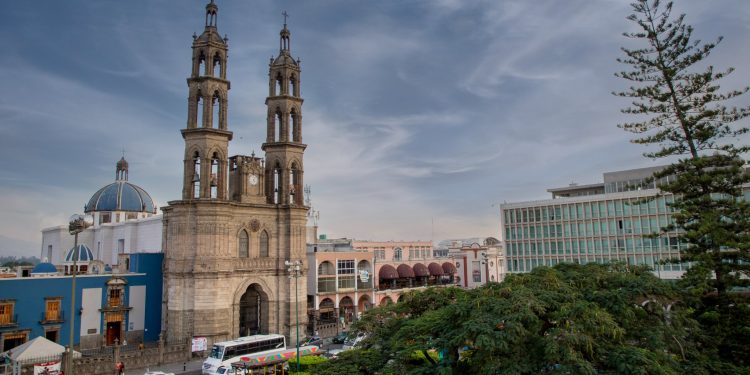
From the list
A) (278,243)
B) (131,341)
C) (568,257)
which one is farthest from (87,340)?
(568,257)

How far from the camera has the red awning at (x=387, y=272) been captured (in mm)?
69938

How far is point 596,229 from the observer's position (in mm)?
60406

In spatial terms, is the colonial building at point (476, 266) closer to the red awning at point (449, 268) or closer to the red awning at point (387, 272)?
the red awning at point (449, 268)

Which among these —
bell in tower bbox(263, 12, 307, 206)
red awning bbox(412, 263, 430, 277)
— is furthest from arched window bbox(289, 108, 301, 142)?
red awning bbox(412, 263, 430, 277)

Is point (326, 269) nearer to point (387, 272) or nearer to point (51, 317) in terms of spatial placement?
point (387, 272)

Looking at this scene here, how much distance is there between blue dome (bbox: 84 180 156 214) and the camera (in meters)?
69.9

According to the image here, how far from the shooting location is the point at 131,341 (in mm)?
43031

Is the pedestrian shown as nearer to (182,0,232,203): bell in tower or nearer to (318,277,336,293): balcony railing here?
(182,0,232,203): bell in tower

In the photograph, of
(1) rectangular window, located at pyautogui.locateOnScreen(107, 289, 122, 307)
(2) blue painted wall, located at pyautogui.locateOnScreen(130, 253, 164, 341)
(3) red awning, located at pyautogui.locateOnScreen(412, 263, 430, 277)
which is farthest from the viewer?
(3) red awning, located at pyautogui.locateOnScreen(412, 263, 430, 277)

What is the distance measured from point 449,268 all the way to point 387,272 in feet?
57.0

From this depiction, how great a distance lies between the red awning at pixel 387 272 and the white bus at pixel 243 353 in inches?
1312

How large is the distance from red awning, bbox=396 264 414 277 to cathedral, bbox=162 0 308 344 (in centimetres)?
2814

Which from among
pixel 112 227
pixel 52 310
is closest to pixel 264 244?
pixel 52 310

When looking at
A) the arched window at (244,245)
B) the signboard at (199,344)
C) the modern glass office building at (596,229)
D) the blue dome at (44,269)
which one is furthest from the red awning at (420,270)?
the blue dome at (44,269)
